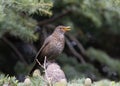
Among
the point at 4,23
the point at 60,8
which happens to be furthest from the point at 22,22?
the point at 60,8

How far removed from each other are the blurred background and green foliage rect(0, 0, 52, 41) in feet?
0.06

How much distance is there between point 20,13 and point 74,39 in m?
1.30

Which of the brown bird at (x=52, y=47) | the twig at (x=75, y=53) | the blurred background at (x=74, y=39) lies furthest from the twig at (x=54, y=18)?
the brown bird at (x=52, y=47)

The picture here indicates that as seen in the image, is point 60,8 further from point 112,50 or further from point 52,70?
point 52,70

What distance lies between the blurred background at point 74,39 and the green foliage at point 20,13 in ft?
0.06

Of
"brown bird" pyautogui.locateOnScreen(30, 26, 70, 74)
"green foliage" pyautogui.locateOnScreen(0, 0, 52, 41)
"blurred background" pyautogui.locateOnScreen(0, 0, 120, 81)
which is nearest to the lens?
"green foliage" pyautogui.locateOnScreen(0, 0, 52, 41)

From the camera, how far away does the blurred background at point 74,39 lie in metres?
4.33

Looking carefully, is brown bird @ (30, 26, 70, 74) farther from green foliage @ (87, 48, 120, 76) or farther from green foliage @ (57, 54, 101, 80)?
green foliage @ (87, 48, 120, 76)

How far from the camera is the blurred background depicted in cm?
433

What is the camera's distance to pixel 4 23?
3.71 metres

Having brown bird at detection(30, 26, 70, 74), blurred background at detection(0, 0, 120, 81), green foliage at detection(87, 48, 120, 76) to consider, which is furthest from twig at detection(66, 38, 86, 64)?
brown bird at detection(30, 26, 70, 74)

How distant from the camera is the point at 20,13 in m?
3.85

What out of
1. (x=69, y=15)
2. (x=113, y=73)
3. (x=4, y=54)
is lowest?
(x=113, y=73)

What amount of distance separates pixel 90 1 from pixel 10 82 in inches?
70.2
